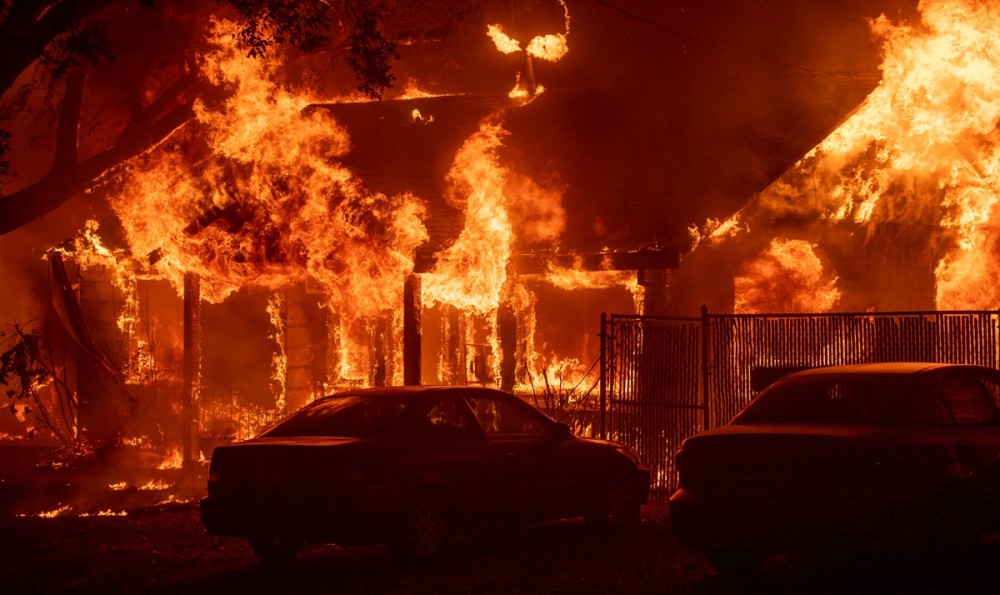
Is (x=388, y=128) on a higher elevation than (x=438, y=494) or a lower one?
higher

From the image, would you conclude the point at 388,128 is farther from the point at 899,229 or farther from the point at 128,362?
the point at 899,229

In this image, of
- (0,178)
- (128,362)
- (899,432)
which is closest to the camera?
(899,432)

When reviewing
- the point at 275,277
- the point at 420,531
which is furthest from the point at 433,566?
the point at 275,277

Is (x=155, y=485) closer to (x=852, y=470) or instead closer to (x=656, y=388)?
(x=656, y=388)

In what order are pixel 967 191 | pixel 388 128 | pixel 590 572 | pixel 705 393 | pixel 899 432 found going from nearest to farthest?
pixel 899 432 < pixel 590 572 < pixel 705 393 < pixel 967 191 < pixel 388 128

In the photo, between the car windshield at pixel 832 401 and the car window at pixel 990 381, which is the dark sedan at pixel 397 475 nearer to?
the car windshield at pixel 832 401

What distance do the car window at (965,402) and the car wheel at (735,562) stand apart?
1.77 m

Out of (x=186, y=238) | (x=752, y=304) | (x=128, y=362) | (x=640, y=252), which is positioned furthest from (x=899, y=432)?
(x=128, y=362)

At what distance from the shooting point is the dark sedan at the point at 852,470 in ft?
23.5

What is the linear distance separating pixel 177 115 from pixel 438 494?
12.7 m

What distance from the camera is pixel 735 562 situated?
8.09 meters

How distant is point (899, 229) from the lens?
18344 millimetres

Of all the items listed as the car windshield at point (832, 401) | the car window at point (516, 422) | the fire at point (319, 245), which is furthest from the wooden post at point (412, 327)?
the car windshield at point (832, 401)

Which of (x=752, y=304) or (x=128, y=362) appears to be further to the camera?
(x=128, y=362)
